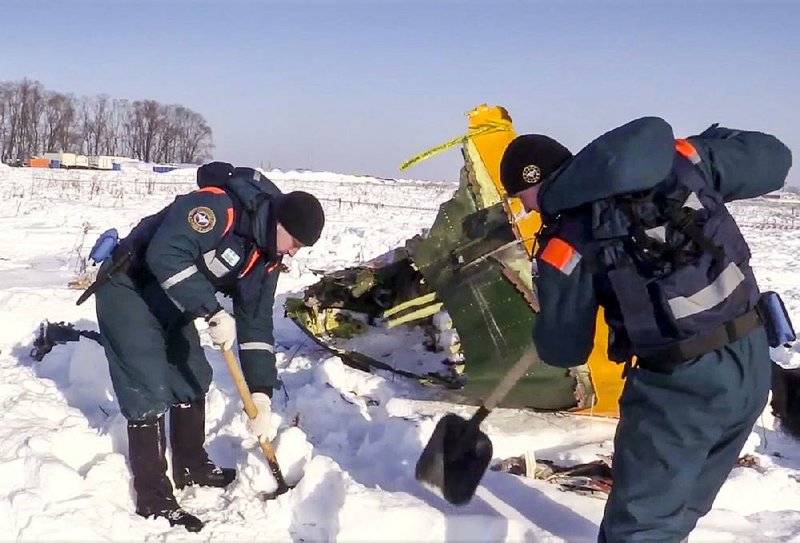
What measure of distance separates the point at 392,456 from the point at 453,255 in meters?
1.26

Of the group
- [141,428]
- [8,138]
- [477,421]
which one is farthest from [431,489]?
[8,138]

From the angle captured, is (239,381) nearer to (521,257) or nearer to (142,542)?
(142,542)

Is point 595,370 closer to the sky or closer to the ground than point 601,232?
closer to the ground

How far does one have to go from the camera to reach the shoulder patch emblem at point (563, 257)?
2156 millimetres

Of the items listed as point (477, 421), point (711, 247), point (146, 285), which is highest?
point (711, 247)

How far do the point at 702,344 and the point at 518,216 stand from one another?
7.35ft

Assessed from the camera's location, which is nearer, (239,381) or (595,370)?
(239,381)

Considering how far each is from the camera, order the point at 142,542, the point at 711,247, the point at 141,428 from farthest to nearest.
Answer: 1. the point at 141,428
2. the point at 142,542
3. the point at 711,247

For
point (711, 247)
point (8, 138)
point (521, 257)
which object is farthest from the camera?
point (8, 138)

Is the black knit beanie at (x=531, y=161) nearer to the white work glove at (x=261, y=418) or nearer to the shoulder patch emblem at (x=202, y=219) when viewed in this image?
the shoulder patch emblem at (x=202, y=219)

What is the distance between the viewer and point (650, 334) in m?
2.11

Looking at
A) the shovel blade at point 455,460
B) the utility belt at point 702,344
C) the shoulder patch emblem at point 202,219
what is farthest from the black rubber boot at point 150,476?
the utility belt at point 702,344

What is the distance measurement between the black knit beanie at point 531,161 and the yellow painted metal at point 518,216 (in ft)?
4.39

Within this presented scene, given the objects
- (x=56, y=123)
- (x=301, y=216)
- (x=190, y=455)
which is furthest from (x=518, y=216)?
(x=56, y=123)
